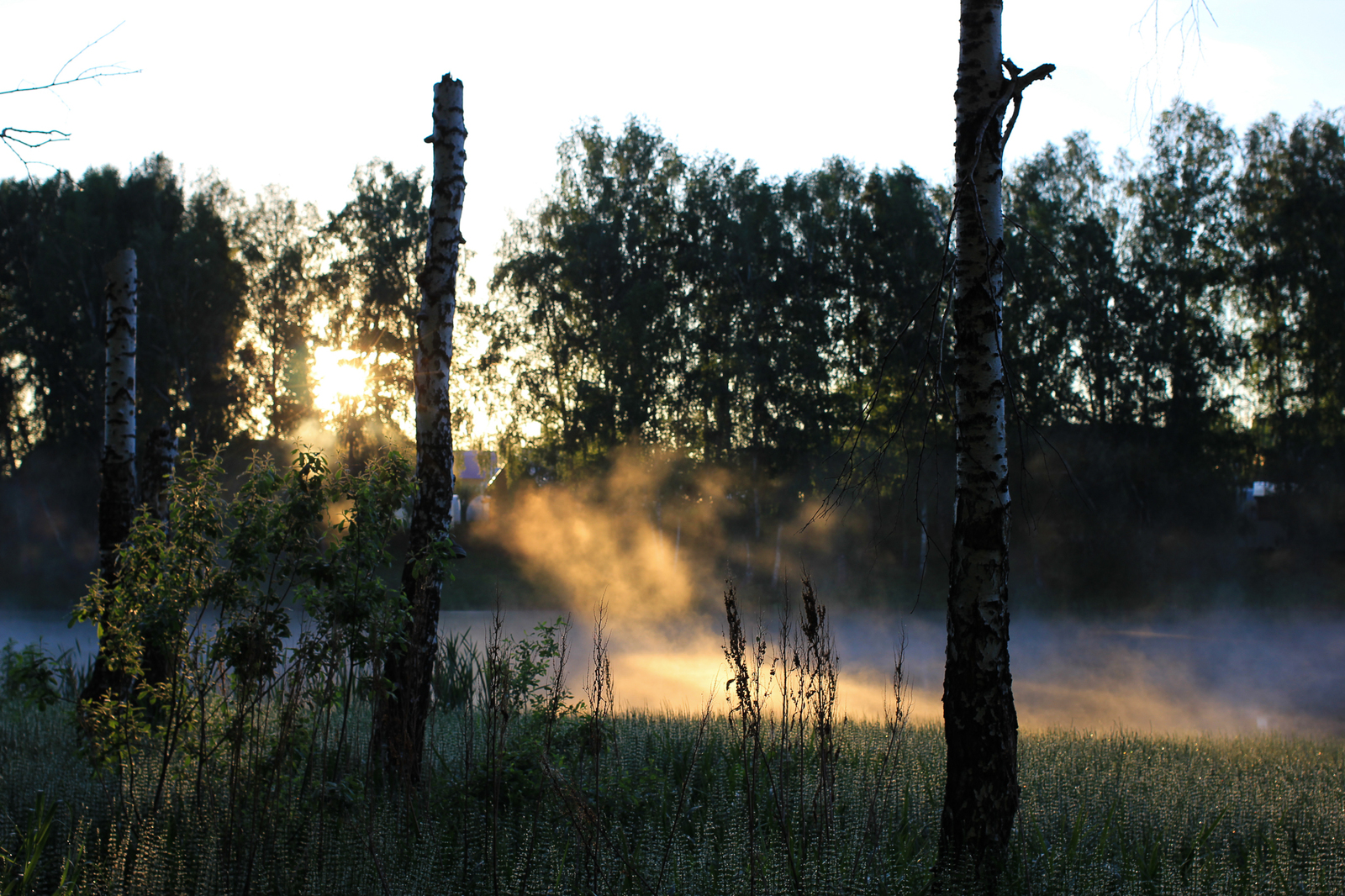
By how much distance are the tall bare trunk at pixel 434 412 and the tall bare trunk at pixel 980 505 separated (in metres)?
A: 3.36

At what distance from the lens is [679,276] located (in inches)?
1179

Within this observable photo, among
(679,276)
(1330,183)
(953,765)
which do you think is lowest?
(953,765)

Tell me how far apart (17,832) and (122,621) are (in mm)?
1228

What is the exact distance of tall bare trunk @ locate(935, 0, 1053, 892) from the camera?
4.09 metres

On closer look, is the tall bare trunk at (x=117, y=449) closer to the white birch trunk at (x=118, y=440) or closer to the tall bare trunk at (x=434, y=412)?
the white birch trunk at (x=118, y=440)

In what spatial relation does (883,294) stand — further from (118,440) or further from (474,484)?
(474,484)

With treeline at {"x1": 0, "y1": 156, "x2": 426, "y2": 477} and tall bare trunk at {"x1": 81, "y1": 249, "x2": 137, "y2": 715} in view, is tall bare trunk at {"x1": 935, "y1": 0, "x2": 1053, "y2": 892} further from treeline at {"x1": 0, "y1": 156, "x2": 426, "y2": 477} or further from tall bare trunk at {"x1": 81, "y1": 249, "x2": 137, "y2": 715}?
treeline at {"x1": 0, "y1": 156, "x2": 426, "y2": 477}

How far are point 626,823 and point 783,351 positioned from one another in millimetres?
23647

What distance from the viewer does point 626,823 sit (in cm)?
509

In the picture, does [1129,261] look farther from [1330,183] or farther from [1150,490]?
[1150,490]

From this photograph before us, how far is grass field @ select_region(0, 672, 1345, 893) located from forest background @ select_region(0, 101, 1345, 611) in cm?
1954

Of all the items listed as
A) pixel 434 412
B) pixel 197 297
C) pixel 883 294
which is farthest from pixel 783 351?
pixel 434 412

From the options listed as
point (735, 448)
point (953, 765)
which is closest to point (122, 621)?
point (953, 765)

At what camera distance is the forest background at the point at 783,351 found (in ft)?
87.8
